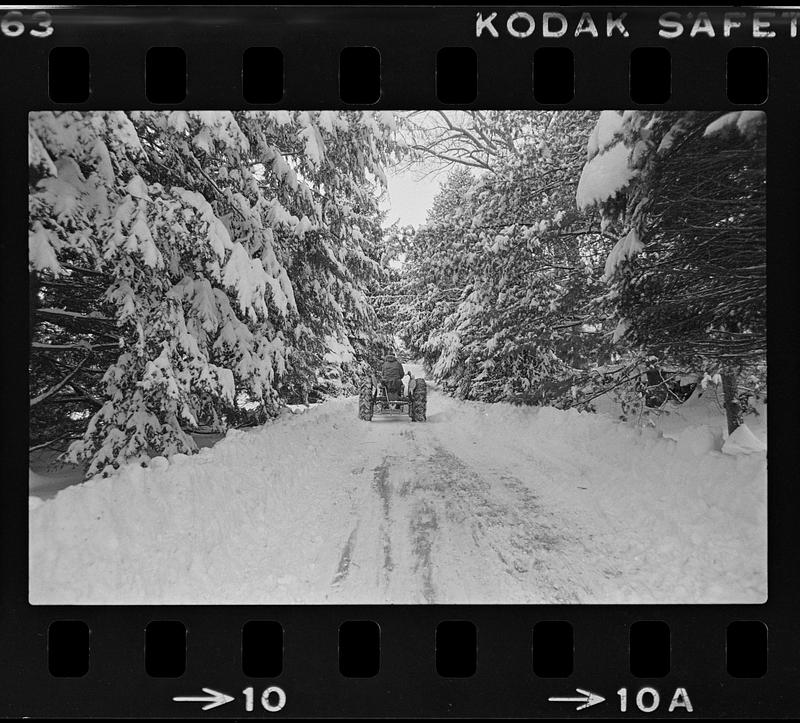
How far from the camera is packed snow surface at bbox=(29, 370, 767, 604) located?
2250 millimetres

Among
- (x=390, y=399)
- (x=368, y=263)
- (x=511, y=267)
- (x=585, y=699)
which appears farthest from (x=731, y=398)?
(x=368, y=263)

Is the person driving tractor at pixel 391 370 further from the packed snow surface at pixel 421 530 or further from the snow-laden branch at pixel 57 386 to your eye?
the snow-laden branch at pixel 57 386

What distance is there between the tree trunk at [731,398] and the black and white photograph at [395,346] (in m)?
0.02

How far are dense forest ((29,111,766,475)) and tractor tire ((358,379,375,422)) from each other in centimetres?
31

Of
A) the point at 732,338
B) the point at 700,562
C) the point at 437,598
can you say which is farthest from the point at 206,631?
the point at 732,338

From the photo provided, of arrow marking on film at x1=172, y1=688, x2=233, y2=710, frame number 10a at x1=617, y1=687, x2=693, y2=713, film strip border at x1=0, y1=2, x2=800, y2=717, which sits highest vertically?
film strip border at x1=0, y1=2, x2=800, y2=717

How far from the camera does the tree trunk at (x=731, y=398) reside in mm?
2477

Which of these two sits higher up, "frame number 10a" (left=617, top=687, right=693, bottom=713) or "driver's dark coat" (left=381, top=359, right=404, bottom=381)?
"driver's dark coat" (left=381, top=359, right=404, bottom=381)

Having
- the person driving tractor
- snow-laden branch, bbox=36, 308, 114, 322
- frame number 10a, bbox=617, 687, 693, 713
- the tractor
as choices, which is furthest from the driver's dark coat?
frame number 10a, bbox=617, 687, 693, 713

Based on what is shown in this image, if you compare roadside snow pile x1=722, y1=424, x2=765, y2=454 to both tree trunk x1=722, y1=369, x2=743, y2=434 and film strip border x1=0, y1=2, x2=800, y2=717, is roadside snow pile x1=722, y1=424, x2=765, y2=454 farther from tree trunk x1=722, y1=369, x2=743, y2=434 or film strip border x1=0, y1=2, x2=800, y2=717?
film strip border x1=0, y1=2, x2=800, y2=717

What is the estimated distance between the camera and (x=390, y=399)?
3844 mm

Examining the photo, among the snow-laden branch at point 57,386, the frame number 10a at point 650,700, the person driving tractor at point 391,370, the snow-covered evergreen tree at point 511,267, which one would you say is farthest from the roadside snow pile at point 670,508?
the snow-laden branch at point 57,386

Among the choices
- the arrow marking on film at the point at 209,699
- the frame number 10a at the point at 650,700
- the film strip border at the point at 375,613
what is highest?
the film strip border at the point at 375,613

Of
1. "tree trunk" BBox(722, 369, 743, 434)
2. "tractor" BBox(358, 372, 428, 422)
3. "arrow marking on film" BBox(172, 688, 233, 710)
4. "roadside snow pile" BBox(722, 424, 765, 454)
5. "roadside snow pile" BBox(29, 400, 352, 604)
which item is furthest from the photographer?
"tractor" BBox(358, 372, 428, 422)
